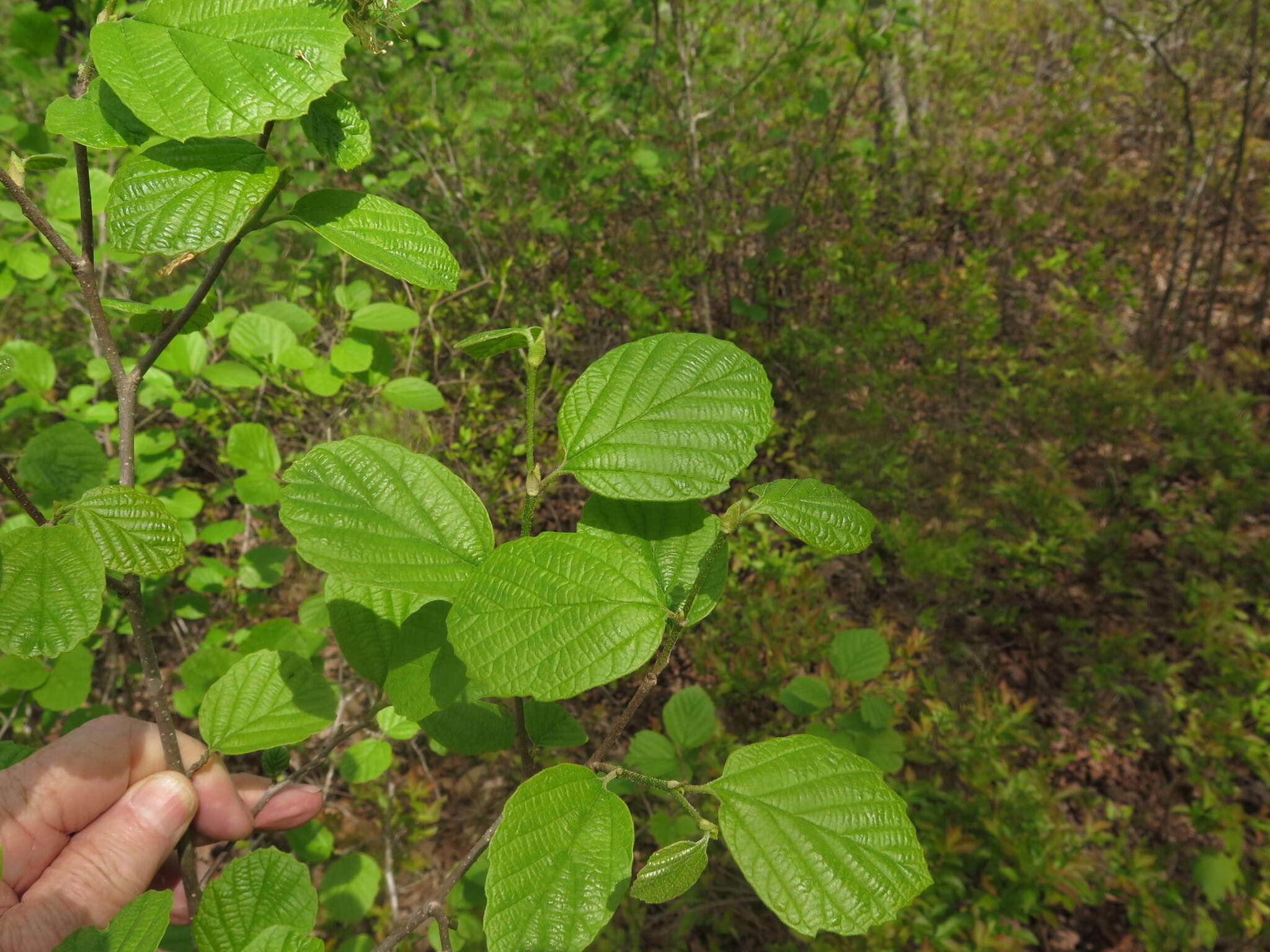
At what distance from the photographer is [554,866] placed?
0.65m

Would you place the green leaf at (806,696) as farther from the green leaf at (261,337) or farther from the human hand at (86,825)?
the green leaf at (261,337)

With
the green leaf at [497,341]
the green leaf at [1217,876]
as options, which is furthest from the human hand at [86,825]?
the green leaf at [1217,876]

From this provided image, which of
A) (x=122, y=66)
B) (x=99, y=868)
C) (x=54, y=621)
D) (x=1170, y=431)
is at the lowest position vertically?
(x=1170, y=431)

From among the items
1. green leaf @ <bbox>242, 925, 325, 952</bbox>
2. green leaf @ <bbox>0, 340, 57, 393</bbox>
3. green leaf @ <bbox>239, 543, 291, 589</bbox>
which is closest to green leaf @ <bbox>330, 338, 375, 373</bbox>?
green leaf @ <bbox>239, 543, 291, 589</bbox>

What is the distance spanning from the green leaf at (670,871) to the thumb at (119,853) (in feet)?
2.96

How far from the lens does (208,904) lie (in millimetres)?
843

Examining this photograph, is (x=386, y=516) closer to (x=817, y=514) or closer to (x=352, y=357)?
(x=817, y=514)

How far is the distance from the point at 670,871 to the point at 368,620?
52cm

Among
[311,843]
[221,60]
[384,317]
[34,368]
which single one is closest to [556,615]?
[221,60]

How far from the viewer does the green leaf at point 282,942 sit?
2.14 ft

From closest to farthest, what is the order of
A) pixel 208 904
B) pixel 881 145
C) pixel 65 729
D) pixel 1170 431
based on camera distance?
1. pixel 208 904
2. pixel 65 729
3. pixel 1170 431
4. pixel 881 145

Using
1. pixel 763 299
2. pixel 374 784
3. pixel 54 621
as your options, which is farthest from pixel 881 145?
pixel 54 621

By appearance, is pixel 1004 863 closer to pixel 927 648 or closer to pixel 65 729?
pixel 927 648

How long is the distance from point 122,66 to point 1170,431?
172 inches
